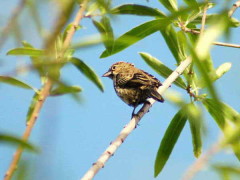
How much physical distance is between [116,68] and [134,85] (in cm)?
124

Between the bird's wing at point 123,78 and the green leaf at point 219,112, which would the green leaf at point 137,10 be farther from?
the bird's wing at point 123,78

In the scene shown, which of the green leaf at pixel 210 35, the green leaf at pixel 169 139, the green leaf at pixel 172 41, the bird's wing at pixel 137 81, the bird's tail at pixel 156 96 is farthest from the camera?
the bird's wing at pixel 137 81

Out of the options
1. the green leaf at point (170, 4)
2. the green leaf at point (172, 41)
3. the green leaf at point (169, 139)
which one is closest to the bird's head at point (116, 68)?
the green leaf at point (172, 41)

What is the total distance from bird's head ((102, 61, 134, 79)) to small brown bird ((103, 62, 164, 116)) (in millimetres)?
39

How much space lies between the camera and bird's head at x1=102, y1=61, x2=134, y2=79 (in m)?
6.42

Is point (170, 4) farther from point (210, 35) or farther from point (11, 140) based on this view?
point (11, 140)

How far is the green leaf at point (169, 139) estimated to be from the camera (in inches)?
151

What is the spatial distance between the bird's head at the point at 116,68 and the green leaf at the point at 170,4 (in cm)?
209

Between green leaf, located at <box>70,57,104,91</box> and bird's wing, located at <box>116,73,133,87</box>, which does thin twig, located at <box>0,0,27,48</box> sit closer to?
green leaf, located at <box>70,57,104,91</box>

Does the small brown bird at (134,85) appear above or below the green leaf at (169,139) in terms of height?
above

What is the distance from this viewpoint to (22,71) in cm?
106

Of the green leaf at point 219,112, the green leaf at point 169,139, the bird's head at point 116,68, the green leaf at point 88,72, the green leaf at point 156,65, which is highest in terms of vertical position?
the bird's head at point 116,68

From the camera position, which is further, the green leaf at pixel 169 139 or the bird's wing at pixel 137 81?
the bird's wing at pixel 137 81

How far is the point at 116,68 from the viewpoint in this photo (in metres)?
6.61
